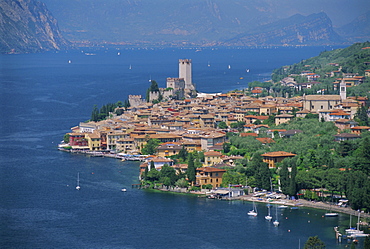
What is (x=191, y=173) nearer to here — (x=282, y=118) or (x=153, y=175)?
(x=153, y=175)

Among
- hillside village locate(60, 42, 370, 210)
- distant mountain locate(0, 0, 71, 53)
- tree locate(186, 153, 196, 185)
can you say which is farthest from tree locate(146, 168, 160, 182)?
distant mountain locate(0, 0, 71, 53)

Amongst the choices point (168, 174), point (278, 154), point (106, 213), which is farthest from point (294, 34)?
point (106, 213)

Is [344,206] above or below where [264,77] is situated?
below

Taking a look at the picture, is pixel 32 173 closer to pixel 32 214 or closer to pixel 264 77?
pixel 32 214

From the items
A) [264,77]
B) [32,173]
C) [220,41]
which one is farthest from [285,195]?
[220,41]

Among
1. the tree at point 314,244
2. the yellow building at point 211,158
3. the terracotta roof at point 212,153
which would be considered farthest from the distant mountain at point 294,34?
the tree at point 314,244

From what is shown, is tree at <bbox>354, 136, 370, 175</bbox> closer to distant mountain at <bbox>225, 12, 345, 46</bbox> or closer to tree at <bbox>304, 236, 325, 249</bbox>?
tree at <bbox>304, 236, 325, 249</bbox>

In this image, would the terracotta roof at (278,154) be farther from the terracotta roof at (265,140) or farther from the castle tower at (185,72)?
the castle tower at (185,72)
